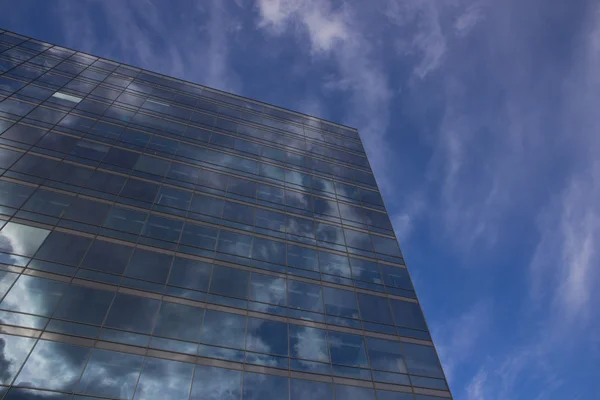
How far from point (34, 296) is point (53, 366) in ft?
12.5

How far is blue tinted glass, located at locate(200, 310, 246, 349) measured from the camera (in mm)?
19578

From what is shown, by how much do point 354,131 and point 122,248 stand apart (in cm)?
3099

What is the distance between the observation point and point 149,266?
21.3m

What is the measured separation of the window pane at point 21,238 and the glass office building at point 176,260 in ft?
0.24

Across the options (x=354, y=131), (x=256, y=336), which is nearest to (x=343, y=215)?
(x=256, y=336)

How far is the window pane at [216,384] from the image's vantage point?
17328 mm

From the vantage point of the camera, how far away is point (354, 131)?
4522 centimetres

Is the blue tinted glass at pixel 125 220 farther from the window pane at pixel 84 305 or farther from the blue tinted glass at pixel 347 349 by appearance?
the blue tinted glass at pixel 347 349

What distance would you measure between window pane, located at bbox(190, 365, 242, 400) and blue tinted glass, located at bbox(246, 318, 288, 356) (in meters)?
1.81

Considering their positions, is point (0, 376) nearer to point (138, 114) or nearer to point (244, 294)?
point (244, 294)

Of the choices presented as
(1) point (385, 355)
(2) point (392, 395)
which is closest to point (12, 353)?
(2) point (392, 395)

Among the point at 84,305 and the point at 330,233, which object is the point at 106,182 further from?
the point at 330,233

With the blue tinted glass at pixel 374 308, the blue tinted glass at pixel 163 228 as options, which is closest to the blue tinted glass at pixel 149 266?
the blue tinted glass at pixel 163 228

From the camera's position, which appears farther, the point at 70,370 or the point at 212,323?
the point at 212,323
